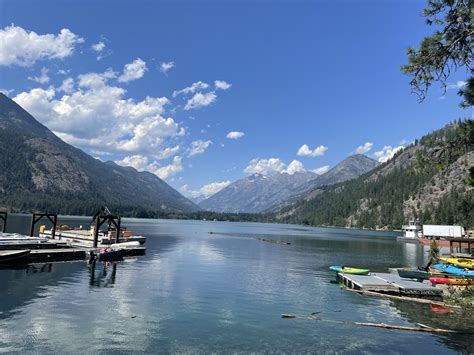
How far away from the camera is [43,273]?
51000mm

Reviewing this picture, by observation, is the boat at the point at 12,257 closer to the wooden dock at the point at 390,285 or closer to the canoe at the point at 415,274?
the wooden dock at the point at 390,285

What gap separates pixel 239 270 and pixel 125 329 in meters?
36.9

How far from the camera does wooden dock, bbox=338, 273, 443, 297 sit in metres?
42.8

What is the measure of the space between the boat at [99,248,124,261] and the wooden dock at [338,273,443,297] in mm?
42332

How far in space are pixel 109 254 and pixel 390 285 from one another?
161 feet

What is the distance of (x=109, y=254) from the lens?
69.1 m

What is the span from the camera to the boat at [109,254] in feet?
223

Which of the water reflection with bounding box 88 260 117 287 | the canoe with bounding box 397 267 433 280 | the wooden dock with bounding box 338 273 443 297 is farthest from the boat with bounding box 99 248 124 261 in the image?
the canoe with bounding box 397 267 433 280

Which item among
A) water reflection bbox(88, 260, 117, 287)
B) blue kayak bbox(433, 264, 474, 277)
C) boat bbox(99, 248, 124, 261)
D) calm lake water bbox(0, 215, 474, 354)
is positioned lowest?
water reflection bbox(88, 260, 117, 287)

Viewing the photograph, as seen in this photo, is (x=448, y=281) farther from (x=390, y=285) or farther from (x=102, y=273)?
(x=102, y=273)

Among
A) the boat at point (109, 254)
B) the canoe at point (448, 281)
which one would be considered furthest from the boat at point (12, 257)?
the canoe at point (448, 281)

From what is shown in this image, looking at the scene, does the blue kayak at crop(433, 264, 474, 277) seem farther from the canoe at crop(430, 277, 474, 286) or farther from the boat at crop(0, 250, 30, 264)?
the boat at crop(0, 250, 30, 264)

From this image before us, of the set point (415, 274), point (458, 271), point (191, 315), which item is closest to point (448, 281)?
point (415, 274)

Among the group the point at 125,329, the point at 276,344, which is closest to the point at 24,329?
the point at 125,329
